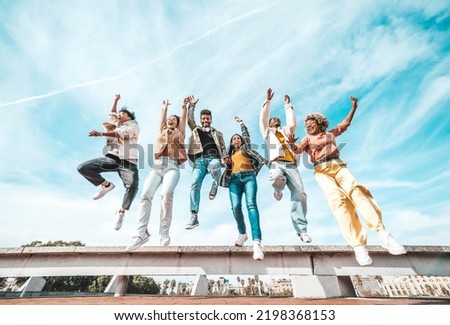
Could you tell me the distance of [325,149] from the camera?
161 inches

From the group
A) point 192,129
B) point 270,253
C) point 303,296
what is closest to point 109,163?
point 192,129

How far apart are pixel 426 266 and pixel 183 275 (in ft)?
16.6

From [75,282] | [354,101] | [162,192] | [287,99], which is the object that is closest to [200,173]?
[162,192]

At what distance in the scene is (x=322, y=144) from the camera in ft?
13.6

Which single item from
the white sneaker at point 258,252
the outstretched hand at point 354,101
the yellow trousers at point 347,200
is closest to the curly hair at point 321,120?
the outstretched hand at point 354,101

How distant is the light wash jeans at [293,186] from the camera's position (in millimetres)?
4500

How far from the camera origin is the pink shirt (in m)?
4.08

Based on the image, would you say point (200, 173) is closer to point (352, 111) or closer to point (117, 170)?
point (117, 170)

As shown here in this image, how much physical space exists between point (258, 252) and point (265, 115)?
9.36ft

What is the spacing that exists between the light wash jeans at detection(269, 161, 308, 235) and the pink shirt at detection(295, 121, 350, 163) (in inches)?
18.1

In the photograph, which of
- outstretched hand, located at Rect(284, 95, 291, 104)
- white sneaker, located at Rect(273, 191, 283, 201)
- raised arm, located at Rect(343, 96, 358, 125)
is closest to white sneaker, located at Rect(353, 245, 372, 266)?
white sneaker, located at Rect(273, 191, 283, 201)

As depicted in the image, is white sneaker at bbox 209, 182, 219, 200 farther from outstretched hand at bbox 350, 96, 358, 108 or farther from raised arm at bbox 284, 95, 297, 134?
outstretched hand at bbox 350, 96, 358, 108

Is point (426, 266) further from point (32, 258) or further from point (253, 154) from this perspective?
point (32, 258)
